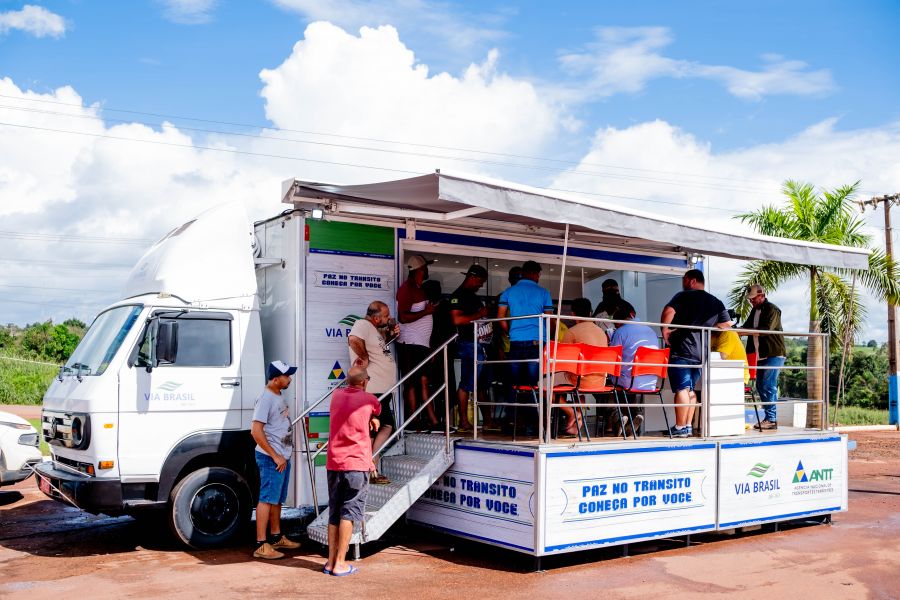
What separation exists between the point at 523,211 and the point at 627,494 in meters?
2.81

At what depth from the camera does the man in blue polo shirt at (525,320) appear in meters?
8.33

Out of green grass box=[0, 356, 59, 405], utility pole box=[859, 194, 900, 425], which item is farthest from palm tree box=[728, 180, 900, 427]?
green grass box=[0, 356, 59, 405]

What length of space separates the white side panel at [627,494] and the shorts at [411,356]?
7.18 feet

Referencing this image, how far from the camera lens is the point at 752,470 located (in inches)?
356

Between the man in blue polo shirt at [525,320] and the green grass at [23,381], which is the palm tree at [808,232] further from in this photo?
the green grass at [23,381]

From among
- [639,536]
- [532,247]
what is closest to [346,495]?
[639,536]

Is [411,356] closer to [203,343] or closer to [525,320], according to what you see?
[525,320]

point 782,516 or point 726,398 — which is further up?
point 726,398

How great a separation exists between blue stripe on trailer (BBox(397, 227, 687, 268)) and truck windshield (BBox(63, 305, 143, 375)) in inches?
116

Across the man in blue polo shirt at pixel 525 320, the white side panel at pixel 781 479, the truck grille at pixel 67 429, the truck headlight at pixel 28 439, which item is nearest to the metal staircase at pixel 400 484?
the man in blue polo shirt at pixel 525 320

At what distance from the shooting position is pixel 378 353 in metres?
8.65

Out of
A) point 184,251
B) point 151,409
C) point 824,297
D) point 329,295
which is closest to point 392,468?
point 329,295

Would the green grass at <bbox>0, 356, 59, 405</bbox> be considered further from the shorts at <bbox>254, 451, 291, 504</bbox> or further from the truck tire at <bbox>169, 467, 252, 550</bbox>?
the shorts at <bbox>254, 451, 291, 504</bbox>

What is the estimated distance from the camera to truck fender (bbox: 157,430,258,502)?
308 inches
